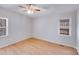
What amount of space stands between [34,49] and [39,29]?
0.90 feet

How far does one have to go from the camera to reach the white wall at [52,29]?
1.37 meters

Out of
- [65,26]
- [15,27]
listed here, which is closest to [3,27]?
[15,27]

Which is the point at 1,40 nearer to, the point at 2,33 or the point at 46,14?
the point at 2,33

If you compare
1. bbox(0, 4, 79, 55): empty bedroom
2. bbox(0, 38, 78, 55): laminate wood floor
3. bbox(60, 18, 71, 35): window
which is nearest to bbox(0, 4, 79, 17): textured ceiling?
bbox(0, 4, 79, 55): empty bedroom

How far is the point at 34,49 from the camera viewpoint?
1416 millimetres

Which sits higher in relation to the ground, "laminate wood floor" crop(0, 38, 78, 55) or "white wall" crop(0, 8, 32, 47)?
"white wall" crop(0, 8, 32, 47)

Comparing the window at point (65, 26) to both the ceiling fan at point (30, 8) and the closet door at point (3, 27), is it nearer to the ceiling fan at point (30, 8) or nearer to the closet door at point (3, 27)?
the ceiling fan at point (30, 8)

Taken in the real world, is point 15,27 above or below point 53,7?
below

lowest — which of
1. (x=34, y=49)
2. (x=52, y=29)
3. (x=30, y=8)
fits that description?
(x=34, y=49)

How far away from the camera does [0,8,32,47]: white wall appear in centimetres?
136

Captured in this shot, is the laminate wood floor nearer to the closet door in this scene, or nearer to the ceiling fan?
the closet door

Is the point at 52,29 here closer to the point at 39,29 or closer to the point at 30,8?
the point at 39,29

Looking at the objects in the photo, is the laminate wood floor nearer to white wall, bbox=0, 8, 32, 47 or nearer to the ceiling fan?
white wall, bbox=0, 8, 32, 47

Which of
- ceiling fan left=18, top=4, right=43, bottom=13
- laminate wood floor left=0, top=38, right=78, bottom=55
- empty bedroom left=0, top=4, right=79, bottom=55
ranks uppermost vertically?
ceiling fan left=18, top=4, right=43, bottom=13
